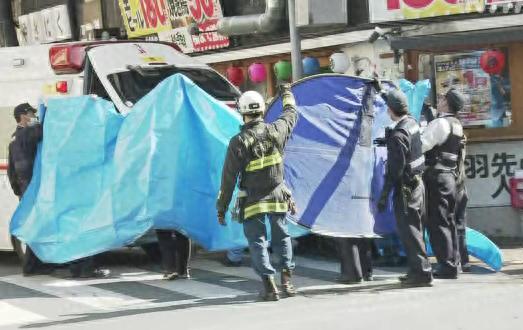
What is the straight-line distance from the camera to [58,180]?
36.3ft

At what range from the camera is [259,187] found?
9055 millimetres

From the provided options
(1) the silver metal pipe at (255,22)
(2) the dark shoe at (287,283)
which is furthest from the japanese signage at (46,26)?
(2) the dark shoe at (287,283)

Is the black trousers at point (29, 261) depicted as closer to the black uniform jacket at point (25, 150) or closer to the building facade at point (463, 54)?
the black uniform jacket at point (25, 150)

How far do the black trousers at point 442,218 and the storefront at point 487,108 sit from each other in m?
3.42

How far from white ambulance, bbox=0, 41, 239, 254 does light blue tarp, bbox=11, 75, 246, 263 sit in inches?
36.0

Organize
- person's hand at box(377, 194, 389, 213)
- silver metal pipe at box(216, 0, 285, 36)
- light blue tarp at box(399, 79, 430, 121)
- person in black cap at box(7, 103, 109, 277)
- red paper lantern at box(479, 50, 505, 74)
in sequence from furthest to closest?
silver metal pipe at box(216, 0, 285, 36) → red paper lantern at box(479, 50, 505, 74) → person in black cap at box(7, 103, 109, 277) → light blue tarp at box(399, 79, 430, 121) → person's hand at box(377, 194, 389, 213)

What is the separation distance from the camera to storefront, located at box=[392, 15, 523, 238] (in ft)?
43.5

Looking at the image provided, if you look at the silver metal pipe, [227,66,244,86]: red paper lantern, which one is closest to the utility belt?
the silver metal pipe

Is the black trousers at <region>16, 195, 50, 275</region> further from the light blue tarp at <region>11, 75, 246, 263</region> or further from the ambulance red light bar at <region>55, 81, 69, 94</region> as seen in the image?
the ambulance red light bar at <region>55, 81, 69, 94</region>

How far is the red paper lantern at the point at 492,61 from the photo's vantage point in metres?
13.0

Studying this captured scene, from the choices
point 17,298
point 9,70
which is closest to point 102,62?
point 9,70

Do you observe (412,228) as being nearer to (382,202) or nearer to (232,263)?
(382,202)

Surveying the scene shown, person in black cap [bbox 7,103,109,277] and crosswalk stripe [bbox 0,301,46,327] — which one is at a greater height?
person in black cap [bbox 7,103,109,277]

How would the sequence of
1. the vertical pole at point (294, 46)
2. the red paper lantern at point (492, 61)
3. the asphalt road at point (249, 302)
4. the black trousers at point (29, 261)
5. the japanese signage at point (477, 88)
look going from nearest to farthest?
the asphalt road at point (249, 302), the black trousers at point (29, 261), the red paper lantern at point (492, 61), the japanese signage at point (477, 88), the vertical pole at point (294, 46)
